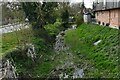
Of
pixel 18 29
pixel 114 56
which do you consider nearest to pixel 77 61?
pixel 114 56

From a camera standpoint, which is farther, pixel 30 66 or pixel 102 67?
pixel 30 66

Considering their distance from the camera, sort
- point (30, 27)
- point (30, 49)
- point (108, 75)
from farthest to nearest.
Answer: point (30, 27) < point (30, 49) < point (108, 75)

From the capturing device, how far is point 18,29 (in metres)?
21.0

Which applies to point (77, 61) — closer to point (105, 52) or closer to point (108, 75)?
point (105, 52)

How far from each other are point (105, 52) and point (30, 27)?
1124 centimetres

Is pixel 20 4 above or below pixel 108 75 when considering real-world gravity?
above

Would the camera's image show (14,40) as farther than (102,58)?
Yes

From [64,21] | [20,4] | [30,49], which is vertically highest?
[20,4]

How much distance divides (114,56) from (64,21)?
2965 cm

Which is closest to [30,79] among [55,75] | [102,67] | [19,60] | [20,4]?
[55,75]

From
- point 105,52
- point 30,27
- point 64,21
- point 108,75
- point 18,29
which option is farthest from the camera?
point 64,21

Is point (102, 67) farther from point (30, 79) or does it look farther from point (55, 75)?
point (30, 79)

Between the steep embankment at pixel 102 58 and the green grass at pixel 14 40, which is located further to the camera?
the green grass at pixel 14 40

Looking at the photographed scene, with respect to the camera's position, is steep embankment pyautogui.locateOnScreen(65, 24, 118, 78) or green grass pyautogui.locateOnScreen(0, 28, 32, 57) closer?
steep embankment pyautogui.locateOnScreen(65, 24, 118, 78)
